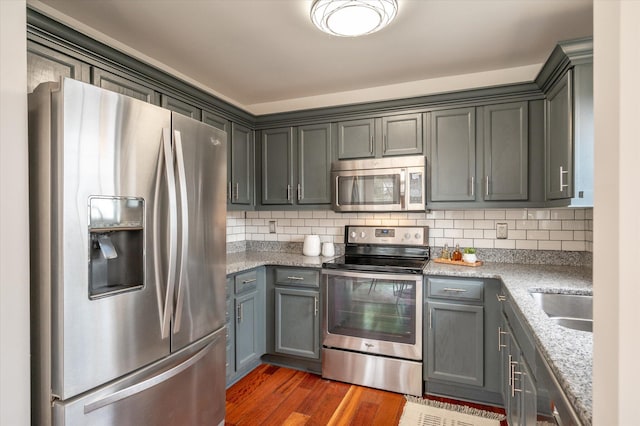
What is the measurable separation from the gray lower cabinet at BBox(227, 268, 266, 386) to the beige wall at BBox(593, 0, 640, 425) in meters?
2.29

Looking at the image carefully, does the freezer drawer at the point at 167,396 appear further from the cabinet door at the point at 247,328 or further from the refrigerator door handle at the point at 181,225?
the cabinet door at the point at 247,328

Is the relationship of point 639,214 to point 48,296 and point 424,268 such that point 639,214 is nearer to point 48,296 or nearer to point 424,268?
point 48,296

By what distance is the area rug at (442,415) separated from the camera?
215 centimetres

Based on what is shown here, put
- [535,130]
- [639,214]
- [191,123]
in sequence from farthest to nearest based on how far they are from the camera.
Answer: [535,130] < [191,123] < [639,214]

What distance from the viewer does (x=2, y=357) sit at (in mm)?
1119

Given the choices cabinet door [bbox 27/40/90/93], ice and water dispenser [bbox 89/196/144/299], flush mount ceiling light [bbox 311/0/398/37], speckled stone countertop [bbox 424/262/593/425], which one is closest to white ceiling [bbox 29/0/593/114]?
flush mount ceiling light [bbox 311/0/398/37]

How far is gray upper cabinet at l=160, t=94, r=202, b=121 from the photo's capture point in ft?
7.56

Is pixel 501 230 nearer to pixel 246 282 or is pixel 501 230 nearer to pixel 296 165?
pixel 296 165

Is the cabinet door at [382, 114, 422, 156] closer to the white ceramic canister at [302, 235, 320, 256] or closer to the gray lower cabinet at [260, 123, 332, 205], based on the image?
the gray lower cabinet at [260, 123, 332, 205]

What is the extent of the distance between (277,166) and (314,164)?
0.38 meters

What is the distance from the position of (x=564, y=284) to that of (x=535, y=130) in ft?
3.76

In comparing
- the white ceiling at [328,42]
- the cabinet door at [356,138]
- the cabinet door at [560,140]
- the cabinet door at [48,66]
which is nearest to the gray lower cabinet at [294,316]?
the cabinet door at [356,138]

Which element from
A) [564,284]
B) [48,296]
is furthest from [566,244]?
[48,296]

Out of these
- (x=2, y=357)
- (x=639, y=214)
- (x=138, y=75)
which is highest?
(x=138, y=75)
